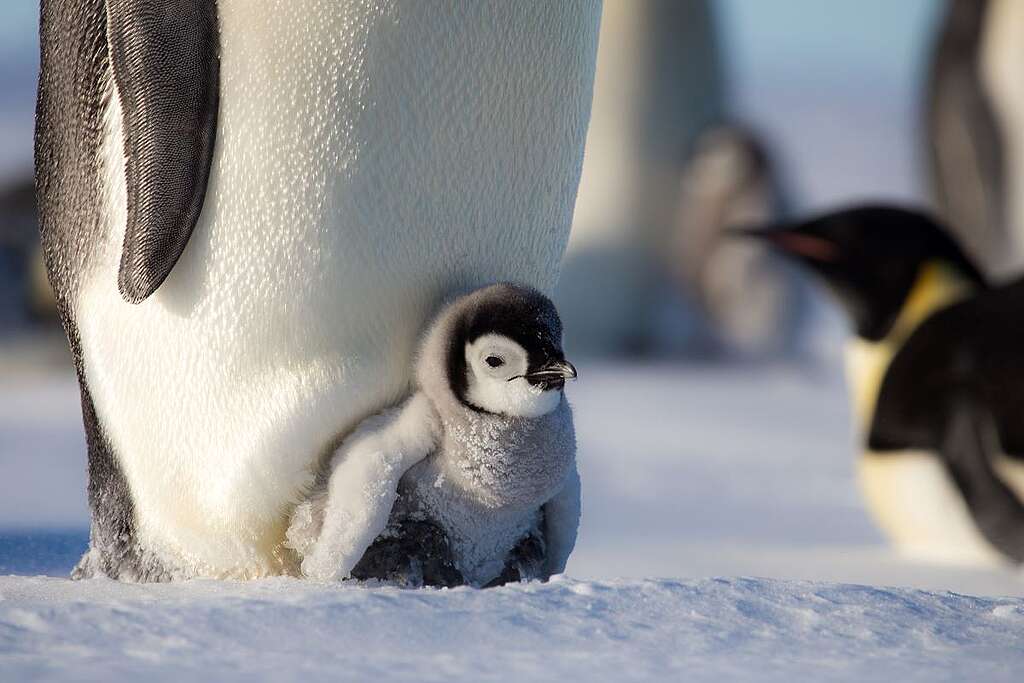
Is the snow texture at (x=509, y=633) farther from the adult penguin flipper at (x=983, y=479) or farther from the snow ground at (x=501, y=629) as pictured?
the adult penguin flipper at (x=983, y=479)

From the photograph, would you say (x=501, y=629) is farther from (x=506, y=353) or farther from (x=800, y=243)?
(x=800, y=243)

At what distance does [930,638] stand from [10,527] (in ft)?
5.39

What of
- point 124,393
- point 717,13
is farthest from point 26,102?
point 124,393

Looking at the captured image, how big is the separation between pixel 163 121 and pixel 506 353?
0.46 m

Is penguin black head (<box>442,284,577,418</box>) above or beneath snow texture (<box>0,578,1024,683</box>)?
above

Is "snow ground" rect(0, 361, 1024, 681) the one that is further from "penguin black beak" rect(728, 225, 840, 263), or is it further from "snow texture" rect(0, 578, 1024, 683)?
"penguin black beak" rect(728, 225, 840, 263)

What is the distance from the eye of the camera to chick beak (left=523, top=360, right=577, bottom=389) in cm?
164

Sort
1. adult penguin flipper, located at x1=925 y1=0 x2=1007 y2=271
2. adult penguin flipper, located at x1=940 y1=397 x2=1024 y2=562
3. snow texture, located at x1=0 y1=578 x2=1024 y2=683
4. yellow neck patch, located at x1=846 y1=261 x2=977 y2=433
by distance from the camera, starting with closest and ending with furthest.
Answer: snow texture, located at x1=0 y1=578 x2=1024 y2=683, adult penguin flipper, located at x1=940 y1=397 x2=1024 y2=562, yellow neck patch, located at x1=846 y1=261 x2=977 y2=433, adult penguin flipper, located at x1=925 y1=0 x2=1007 y2=271

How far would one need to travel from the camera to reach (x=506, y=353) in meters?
1.66

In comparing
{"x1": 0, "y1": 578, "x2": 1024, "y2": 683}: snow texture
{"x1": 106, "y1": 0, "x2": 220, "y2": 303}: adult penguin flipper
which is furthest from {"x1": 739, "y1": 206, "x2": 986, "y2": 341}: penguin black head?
{"x1": 106, "y1": 0, "x2": 220, "y2": 303}: adult penguin flipper

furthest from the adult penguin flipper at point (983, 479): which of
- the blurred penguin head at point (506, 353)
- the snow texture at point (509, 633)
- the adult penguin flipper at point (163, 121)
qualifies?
the adult penguin flipper at point (163, 121)

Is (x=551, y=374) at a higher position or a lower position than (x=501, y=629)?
higher

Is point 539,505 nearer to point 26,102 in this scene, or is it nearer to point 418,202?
point 418,202

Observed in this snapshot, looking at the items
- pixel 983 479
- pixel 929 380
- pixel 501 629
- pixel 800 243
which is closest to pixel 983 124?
pixel 800 243
